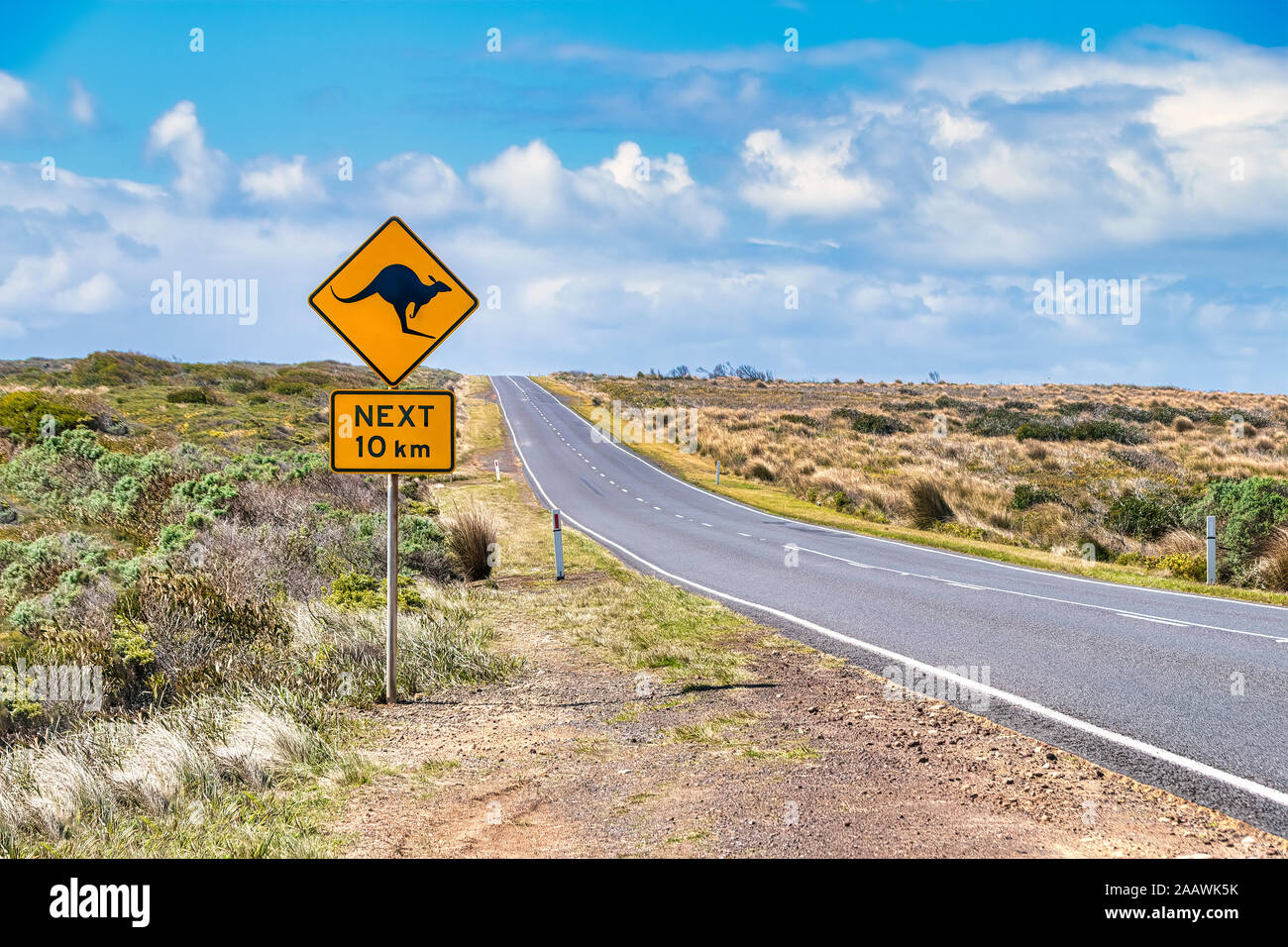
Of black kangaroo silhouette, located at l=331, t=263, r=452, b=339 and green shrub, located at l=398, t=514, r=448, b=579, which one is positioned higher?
black kangaroo silhouette, located at l=331, t=263, r=452, b=339

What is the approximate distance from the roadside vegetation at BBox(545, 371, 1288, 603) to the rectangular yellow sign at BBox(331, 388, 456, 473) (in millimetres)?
12161

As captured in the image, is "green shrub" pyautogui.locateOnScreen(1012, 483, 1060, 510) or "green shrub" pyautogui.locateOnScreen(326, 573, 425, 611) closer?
"green shrub" pyautogui.locateOnScreen(326, 573, 425, 611)

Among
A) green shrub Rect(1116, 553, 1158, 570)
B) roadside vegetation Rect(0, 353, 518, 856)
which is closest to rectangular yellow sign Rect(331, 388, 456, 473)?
roadside vegetation Rect(0, 353, 518, 856)

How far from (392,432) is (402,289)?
1126mm

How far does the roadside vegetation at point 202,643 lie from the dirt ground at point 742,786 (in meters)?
0.56

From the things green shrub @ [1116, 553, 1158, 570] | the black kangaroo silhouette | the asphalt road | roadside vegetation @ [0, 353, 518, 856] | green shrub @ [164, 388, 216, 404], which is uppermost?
green shrub @ [164, 388, 216, 404]

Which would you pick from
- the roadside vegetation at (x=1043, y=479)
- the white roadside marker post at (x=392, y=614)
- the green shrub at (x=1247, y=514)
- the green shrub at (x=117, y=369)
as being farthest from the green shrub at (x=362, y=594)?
the green shrub at (x=117, y=369)

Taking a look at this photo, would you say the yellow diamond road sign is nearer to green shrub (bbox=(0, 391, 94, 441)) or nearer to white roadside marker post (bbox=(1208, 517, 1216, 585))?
white roadside marker post (bbox=(1208, 517, 1216, 585))

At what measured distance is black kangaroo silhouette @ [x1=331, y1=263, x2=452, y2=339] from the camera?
653 cm

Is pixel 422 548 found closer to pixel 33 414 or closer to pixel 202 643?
pixel 202 643

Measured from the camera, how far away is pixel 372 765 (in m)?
5.14

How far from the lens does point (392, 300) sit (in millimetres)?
6559
